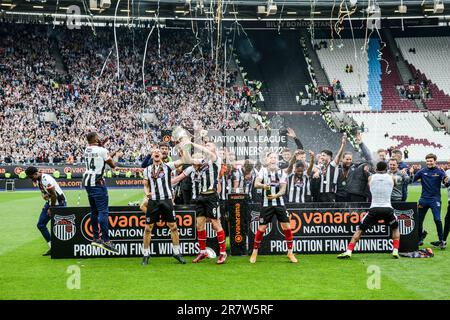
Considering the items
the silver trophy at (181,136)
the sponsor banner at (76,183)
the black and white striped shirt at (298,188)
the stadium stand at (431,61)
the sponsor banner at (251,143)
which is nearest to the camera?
the silver trophy at (181,136)

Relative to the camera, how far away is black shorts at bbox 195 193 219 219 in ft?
39.9

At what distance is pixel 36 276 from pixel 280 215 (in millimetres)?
4609

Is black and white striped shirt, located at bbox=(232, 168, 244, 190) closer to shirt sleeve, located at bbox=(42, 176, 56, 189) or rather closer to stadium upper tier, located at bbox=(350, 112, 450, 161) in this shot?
shirt sleeve, located at bbox=(42, 176, 56, 189)

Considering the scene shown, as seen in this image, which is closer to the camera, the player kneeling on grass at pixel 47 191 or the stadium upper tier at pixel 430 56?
the player kneeling on grass at pixel 47 191

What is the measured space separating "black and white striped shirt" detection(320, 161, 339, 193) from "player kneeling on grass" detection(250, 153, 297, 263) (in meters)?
2.43

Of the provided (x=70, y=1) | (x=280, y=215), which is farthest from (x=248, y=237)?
(x=70, y=1)

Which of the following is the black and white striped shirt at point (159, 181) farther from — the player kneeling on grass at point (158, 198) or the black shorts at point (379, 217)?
the black shorts at point (379, 217)

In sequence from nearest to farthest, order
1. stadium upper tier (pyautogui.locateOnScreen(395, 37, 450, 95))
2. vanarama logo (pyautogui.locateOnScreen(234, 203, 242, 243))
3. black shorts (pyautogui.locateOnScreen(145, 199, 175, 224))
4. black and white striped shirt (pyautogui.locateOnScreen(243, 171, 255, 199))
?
black shorts (pyautogui.locateOnScreen(145, 199, 175, 224)) → vanarama logo (pyautogui.locateOnScreen(234, 203, 242, 243)) → black and white striped shirt (pyautogui.locateOnScreen(243, 171, 255, 199)) → stadium upper tier (pyautogui.locateOnScreen(395, 37, 450, 95))

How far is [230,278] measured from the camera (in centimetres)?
1045

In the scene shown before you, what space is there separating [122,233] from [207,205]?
2.16 m

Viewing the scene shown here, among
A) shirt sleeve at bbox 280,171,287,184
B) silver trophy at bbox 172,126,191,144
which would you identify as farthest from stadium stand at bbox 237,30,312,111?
shirt sleeve at bbox 280,171,287,184

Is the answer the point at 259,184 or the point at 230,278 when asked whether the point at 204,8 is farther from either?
the point at 230,278

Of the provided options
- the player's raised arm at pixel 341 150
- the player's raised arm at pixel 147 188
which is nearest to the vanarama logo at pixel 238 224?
the player's raised arm at pixel 147 188

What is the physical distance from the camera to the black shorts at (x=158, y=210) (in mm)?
11836
